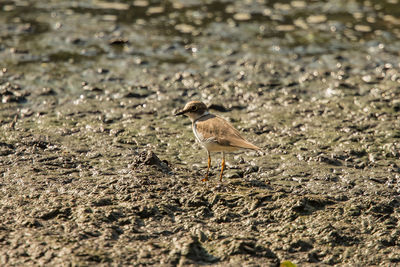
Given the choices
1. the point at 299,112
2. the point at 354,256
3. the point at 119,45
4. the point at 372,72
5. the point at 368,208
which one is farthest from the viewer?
the point at 119,45

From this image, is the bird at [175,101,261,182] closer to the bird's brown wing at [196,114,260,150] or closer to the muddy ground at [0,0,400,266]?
the bird's brown wing at [196,114,260,150]

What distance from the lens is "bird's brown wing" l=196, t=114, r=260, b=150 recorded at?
598cm

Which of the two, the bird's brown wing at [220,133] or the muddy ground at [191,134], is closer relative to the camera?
the muddy ground at [191,134]

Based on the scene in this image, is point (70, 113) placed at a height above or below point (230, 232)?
below

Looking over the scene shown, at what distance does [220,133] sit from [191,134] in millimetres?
1289

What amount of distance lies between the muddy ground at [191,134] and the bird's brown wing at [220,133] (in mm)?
445

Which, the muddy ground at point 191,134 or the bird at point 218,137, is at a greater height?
the bird at point 218,137

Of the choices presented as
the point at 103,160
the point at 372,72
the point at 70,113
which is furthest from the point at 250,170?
the point at 372,72

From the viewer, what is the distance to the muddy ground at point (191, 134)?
190 inches

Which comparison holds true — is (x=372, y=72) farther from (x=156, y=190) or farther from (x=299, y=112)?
(x=156, y=190)

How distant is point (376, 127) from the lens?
7477mm

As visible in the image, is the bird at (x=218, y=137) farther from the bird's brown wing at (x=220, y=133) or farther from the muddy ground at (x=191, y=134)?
the muddy ground at (x=191, y=134)

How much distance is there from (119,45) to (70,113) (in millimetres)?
2813

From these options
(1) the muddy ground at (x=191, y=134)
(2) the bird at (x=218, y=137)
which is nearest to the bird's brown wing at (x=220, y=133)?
(2) the bird at (x=218, y=137)
